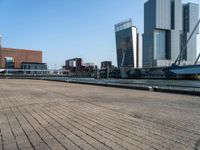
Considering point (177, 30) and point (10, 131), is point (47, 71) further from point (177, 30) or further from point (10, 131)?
point (10, 131)

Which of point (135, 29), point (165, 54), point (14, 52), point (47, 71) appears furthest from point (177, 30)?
point (14, 52)

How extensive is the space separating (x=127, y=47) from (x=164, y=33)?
828 inches

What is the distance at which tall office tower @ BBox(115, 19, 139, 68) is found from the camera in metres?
118

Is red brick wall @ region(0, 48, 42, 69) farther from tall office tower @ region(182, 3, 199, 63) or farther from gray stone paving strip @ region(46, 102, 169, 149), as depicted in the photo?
gray stone paving strip @ region(46, 102, 169, 149)

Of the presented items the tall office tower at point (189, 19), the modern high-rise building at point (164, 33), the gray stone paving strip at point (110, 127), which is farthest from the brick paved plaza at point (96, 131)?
the tall office tower at point (189, 19)

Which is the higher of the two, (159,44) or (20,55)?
(159,44)

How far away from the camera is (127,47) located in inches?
4626

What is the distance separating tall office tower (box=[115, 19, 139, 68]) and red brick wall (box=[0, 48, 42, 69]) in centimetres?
4371

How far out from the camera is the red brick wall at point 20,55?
112625 mm

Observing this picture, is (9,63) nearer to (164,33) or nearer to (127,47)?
(127,47)

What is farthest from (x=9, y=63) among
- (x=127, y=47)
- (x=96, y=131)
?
(x=96, y=131)

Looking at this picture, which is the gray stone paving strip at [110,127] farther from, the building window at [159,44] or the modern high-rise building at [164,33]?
the building window at [159,44]

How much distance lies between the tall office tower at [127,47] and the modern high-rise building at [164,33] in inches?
219

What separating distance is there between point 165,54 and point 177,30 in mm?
13525
